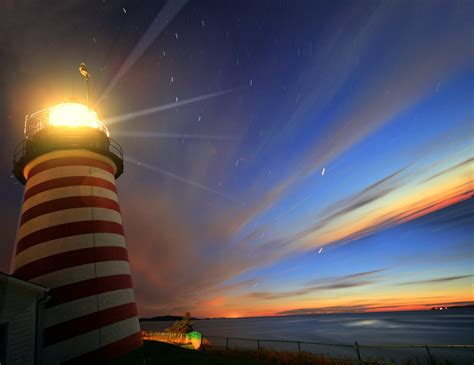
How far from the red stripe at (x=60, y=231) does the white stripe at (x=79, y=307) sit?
7.56 ft

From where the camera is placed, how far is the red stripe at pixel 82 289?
32.2 feet

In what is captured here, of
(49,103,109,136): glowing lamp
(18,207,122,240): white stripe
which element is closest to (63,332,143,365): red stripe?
(18,207,122,240): white stripe

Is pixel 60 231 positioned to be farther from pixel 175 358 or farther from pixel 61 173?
pixel 175 358

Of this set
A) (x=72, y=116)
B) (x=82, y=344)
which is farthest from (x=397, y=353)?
(x=72, y=116)

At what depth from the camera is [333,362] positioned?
1488cm

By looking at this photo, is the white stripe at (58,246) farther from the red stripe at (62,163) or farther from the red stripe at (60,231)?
A: the red stripe at (62,163)

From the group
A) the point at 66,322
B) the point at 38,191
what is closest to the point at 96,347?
the point at 66,322

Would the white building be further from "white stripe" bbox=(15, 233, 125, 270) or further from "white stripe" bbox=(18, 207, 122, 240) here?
"white stripe" bbox=(18, 207, 122, 240)

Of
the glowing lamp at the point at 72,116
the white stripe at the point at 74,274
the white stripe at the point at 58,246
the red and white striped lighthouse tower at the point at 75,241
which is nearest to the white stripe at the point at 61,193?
the red and white striped lighthouse tower at the point at 75,241

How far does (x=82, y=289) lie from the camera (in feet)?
32.9

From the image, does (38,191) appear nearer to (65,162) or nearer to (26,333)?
(65,162)

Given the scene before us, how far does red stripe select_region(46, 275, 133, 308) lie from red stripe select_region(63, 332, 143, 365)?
176 centimetres

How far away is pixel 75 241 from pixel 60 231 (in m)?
0.65

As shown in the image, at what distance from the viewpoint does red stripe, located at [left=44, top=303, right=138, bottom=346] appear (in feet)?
31.0
